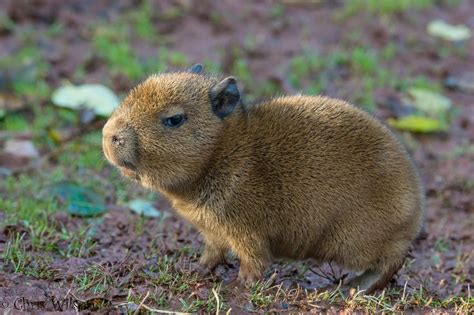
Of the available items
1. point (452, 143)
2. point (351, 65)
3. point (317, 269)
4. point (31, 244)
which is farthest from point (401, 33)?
point (31, 244)

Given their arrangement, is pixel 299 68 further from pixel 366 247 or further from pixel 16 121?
pixel 366 247

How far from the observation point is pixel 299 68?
9.58m

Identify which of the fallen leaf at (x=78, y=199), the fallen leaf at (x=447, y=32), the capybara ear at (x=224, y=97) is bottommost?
the fallen leaf at (x=447, y=32)

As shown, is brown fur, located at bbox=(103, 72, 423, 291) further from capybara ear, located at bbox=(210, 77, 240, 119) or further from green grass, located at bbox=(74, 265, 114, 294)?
green grass, located at bbox=(74, 265, 114, 294)

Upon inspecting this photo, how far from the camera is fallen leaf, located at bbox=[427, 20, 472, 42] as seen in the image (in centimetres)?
1083

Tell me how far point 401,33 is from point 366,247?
6.15 m

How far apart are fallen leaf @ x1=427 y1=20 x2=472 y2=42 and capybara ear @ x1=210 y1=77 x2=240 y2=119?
21.0 ft

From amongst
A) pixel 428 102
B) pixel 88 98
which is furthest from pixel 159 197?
pixel 428 102

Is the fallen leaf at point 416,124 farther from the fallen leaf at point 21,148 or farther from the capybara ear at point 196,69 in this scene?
the capybara ear at point 196,69

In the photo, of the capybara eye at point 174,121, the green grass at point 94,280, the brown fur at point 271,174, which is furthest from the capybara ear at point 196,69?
the green grass at point 94,280

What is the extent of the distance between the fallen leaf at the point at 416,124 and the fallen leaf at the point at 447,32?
237 cm

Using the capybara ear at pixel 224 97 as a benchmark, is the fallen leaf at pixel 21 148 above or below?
below

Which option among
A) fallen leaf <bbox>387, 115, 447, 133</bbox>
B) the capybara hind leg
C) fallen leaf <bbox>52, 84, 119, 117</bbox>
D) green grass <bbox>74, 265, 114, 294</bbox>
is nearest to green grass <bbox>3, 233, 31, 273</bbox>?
green grass <bbox>74, 265, 114, 294</bbox>

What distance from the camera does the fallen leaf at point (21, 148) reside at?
761cm
